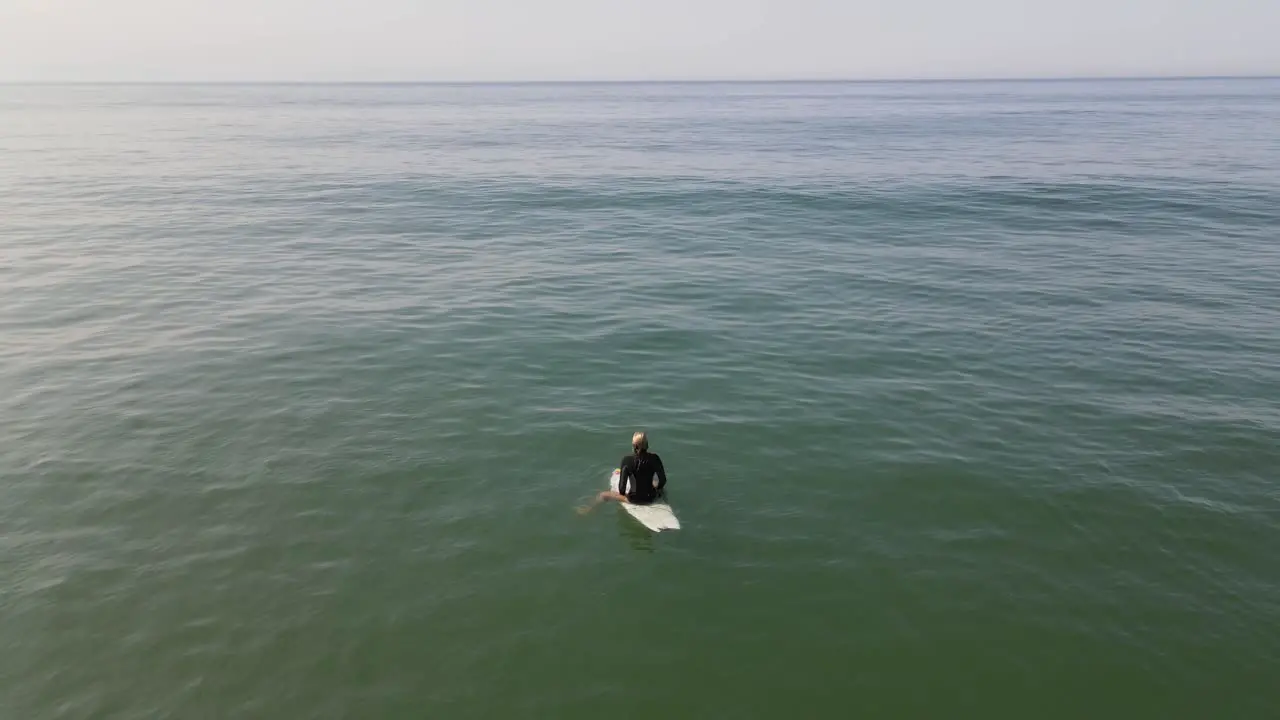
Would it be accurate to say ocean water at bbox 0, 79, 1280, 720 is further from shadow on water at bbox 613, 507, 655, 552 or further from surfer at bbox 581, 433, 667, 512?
surfer at bbox 581, 433, 667, 512

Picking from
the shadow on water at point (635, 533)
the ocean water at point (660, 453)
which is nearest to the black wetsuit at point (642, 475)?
the shadow on water at point (635, 533)

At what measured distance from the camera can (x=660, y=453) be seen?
17.9 metres

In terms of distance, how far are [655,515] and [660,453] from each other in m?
2.83

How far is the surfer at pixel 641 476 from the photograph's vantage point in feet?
50.1

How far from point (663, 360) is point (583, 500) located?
7.93 m

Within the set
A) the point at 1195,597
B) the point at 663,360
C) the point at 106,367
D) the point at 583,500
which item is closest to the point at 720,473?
the point at 583,500

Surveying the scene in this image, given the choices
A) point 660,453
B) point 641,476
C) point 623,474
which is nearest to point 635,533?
point 641,476

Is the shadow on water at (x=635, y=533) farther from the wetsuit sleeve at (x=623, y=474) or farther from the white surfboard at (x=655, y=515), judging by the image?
the wetsuit sleeve at (x=623, y=474)

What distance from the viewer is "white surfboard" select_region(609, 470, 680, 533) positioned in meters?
15.0

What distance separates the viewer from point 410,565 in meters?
13.9

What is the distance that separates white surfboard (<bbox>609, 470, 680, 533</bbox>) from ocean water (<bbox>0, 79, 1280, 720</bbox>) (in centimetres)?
29

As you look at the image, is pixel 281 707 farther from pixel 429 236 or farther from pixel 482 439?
pixel 429 236

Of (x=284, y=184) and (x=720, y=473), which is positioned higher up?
(x=284, y=184)

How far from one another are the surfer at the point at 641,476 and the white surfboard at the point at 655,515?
0.12m
